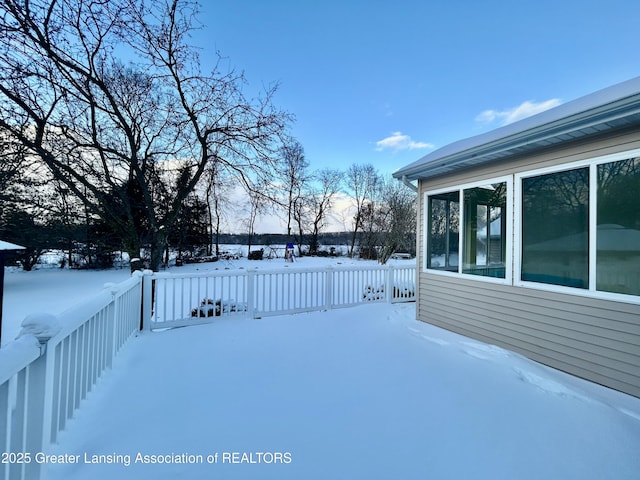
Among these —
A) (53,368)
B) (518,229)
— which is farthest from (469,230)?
(53,368)

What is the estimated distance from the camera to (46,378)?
139cm

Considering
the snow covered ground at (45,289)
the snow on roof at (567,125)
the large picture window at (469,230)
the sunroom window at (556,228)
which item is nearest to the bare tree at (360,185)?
the snow covered ground at (45,289)

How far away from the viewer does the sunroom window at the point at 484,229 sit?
3979 millimetres

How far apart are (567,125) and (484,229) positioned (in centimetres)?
195

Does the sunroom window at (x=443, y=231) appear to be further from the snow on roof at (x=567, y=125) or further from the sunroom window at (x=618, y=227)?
the sunroom window at (x=618, y=227)

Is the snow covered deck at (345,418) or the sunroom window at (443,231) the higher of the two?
the sunroom window at (443,231)

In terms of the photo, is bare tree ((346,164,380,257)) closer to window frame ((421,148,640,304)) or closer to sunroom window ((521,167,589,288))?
window frame ((421,148,640,304))

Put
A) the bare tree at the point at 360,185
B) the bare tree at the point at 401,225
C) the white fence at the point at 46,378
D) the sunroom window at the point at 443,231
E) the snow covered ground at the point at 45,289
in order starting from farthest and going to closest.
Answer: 1. the bare tree at the point at 360,185
2. the bare tree at the point at 401,225
3. the snow covered ground at the point at 45,289
4. the sunroom window at the point at 443,231
5. the white fence at the point at 46,378

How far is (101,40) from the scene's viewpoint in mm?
4551

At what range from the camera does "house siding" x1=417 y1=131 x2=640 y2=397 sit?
2678 mm

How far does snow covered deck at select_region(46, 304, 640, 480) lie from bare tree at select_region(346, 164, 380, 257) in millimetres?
20192

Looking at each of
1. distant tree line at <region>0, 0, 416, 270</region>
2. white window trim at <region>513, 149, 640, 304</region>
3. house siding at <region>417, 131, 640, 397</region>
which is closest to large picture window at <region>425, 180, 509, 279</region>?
house siding at <region>417, 131, 640, 397</region>

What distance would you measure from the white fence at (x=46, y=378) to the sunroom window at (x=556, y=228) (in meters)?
4.45

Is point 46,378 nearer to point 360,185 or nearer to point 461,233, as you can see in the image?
point 461,233
